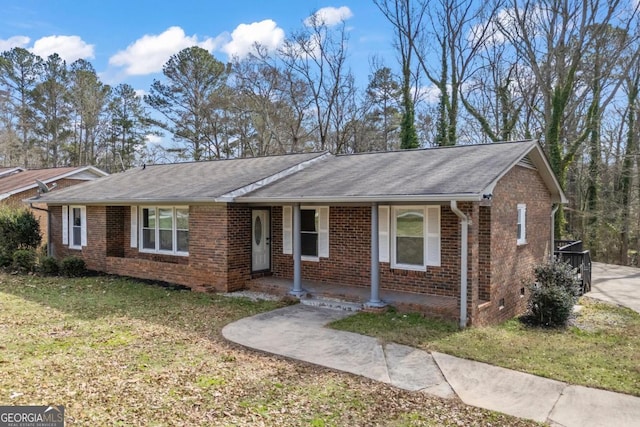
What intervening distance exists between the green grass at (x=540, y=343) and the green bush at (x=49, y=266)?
9.91 m

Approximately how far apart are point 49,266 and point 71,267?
84 centimetres

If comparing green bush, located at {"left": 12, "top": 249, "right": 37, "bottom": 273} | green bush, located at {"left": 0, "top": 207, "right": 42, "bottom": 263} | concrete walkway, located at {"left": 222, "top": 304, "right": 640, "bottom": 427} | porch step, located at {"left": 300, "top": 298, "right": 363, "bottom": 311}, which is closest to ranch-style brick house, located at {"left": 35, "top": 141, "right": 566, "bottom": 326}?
porch step, located at {"left": 300, "top": 298, "right": 363, "bottom": 311}

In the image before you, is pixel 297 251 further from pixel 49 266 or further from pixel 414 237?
pixel 49 266

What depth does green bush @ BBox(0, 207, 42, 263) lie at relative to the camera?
15.0 metres

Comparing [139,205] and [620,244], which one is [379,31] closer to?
[620,244]

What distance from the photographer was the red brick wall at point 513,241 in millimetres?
8836

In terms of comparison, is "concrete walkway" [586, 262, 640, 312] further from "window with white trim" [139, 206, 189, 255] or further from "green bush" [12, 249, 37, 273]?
"green bush" [12, 249, 37, 273]

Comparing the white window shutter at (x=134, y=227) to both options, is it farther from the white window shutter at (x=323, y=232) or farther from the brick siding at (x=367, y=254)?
the white window shutter at (x=323, y=232)

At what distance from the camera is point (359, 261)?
10.4m

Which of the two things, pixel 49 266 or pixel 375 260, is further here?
pixel 49 266

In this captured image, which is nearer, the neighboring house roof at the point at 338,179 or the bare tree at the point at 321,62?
the neighboring house roof at the point at 338,179

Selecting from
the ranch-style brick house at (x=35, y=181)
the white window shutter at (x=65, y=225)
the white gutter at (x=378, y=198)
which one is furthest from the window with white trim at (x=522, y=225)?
the ranch-style brick house at (x=35, y=181)

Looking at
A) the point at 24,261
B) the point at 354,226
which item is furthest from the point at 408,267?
the point at 24,261

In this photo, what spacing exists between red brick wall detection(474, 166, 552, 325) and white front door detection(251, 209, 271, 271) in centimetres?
566
